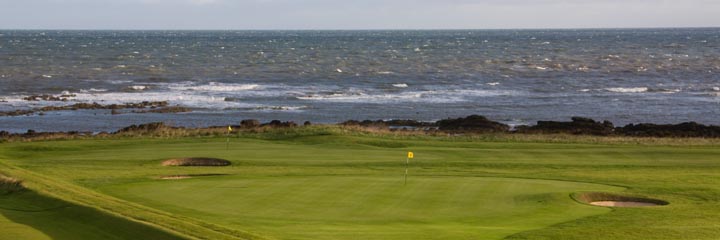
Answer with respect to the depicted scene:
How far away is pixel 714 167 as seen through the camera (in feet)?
103

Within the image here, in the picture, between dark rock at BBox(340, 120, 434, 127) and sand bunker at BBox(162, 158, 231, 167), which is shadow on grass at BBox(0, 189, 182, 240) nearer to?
sand bunker at BBox(162, 158, 231, 167)

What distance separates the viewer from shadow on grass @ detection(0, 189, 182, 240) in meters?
15.5

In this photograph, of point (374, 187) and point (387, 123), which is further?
point (387, 123)

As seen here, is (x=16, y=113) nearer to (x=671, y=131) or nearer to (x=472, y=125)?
(x=472, y=125)

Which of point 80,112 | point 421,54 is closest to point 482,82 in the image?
point 80,112

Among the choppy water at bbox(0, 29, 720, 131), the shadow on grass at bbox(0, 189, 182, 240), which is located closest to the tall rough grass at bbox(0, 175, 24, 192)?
the shadow on grass at bbox(0, 189, 182, 240)

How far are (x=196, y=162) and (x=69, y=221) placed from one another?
47.7ft

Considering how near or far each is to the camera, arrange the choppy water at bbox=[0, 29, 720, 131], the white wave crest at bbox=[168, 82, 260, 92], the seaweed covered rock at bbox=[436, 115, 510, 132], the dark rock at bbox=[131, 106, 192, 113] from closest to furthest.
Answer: the seaweed covered rock at bbox=[436, 115, 510, 132], the dark rock at bbox=[131, 106, 192, 113], the choppy water at bbox=[0, 29, 720, 131], the white wave crest at bbox=[168, 82, 260, 92]

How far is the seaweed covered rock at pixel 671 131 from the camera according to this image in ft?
151

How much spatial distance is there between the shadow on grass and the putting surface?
2.62 m

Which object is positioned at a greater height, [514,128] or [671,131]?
[671,131]

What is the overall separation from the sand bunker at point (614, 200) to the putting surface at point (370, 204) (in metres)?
0.50

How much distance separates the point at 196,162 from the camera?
3102cm

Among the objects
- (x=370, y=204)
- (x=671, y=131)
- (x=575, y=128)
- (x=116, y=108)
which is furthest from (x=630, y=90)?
(x=370, y=204)
